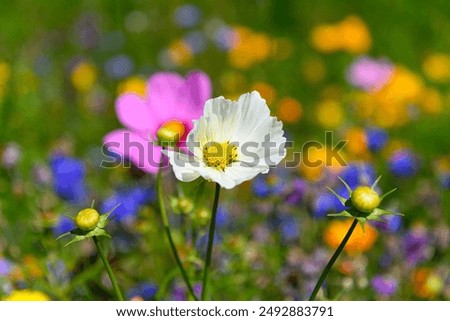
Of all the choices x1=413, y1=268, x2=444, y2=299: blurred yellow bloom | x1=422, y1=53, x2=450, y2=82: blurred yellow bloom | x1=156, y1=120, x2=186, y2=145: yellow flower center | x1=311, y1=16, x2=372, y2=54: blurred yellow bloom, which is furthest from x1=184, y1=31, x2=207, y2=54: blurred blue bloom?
x1=156, y1=120, x2=186, y2=145: yellow flower center

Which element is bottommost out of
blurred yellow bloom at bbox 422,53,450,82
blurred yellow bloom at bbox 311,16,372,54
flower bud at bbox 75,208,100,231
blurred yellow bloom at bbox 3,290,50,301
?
blurred yellow bloom at bbox 422,53,450,82

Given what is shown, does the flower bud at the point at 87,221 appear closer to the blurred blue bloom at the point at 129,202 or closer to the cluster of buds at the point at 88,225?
the cluster of buds at the point at 88,225

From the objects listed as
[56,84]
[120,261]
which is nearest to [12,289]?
[120,261]

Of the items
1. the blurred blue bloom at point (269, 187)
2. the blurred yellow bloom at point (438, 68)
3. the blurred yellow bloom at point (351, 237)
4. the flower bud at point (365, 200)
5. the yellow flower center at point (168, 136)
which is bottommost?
the blurred yellow bloom at point (438, 68)

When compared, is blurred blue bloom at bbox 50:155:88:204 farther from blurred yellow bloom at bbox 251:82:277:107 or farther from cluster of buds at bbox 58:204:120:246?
blurred yellow bloom at bbox 251:82:277:107

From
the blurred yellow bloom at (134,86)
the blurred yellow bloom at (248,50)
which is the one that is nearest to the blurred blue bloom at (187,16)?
the blurred yellow bloom at (248,50)

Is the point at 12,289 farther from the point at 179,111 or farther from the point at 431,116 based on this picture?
the point at 431,116
